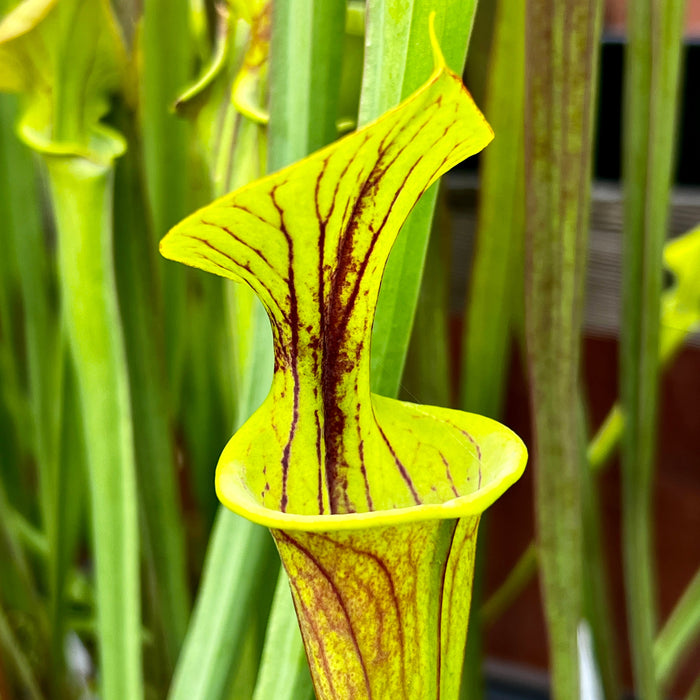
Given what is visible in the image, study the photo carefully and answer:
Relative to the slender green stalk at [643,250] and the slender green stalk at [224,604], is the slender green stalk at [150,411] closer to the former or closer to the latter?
the slender green stalk at [224,604]

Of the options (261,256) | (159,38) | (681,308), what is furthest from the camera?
(681,308)

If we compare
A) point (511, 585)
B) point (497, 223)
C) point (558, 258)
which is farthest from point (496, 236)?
point (511, 585)

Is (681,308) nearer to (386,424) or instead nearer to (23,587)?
(386,424)

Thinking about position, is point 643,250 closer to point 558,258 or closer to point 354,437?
point 558,258

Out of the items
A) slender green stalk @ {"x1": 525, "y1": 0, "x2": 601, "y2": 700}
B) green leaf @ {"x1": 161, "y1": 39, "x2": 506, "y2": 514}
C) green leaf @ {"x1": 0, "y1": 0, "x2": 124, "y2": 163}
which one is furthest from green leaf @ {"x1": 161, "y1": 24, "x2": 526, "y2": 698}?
green leaf @ {"x1": 0, "y1": 0, "x2": 124, "y2": 163}

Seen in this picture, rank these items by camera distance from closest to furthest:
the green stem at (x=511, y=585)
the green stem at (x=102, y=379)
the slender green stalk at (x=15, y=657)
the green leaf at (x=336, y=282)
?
the green leaf at (x=336, y=282)
the green stem at (x=102, y=379)
the slender green stalk at (x=15, y=657)
the green stem at (x=511, y=585)

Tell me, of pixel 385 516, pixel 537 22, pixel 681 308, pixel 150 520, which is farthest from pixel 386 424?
pixel 681 308

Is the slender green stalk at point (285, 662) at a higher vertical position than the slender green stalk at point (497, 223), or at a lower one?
lower

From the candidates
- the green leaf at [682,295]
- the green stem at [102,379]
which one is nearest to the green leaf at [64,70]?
the green stem at [102,379]
